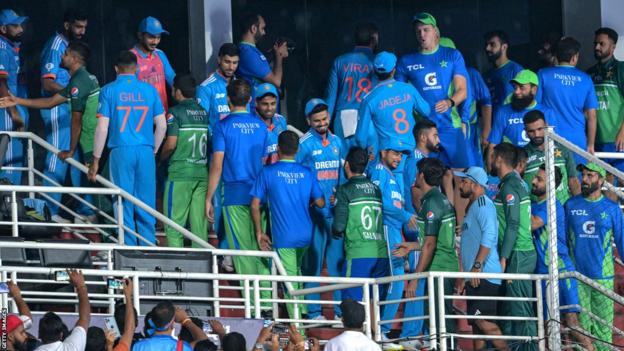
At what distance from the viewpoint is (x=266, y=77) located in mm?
20047

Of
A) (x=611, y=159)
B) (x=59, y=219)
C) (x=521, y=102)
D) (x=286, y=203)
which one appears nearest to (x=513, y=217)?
(x=286, y=203)

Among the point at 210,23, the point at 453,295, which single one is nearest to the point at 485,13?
the point at 210,23

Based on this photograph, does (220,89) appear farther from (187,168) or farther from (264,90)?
(187,168)

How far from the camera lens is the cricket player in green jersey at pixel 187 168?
18.3m

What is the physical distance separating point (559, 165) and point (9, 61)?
5812mm

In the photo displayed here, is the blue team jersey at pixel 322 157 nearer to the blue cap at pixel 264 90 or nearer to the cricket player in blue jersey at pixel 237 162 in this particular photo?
the cricket player in blue jersey at pixel 237 162

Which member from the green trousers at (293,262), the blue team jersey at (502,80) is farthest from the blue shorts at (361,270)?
the blue team jersey at (502,80)

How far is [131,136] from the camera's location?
59.0ft

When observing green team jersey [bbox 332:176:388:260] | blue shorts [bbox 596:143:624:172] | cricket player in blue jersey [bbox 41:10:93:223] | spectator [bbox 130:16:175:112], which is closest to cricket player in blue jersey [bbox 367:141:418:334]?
green team jersey [bbox 332:176:388:260]

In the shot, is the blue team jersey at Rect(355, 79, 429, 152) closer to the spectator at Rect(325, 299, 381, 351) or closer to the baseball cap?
the baseball cap

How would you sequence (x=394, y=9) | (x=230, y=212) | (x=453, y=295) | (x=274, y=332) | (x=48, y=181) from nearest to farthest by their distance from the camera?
1. (x=274, y=332)
2. (x=453, y=295)
3. (x=230, y=212)
4. (x=48, y=181)
5. (x=394, y=9)

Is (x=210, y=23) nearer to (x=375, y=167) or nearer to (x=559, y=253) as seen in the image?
(x=375, y=167)

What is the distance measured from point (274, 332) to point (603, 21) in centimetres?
879

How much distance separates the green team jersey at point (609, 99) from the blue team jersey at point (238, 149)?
4.31 meters
